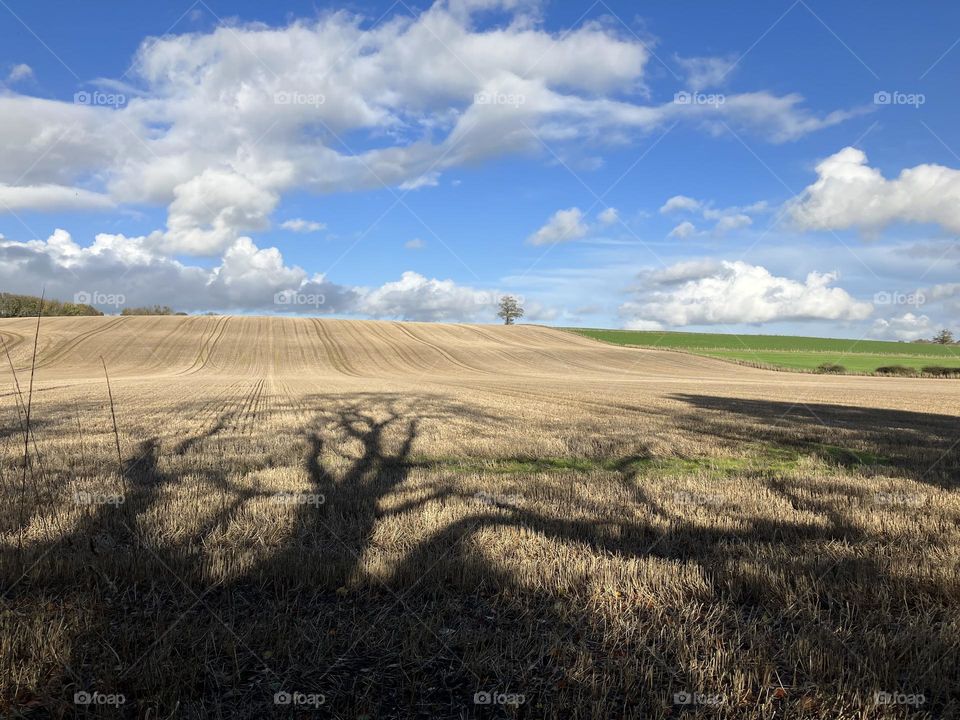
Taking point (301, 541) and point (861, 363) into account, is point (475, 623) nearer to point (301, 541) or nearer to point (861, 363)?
point (301, 541)

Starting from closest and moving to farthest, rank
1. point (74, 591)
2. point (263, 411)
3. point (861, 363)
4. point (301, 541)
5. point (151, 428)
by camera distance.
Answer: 1. point (74, 591)
2. point (301, 541)
3. point (151, 428)
4. point (263, 411)
5. point (861, 363)

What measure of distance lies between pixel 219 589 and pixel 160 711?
1708 mm

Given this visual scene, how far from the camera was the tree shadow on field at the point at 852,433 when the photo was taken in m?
12.1

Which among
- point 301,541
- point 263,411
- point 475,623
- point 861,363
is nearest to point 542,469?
point 301,541

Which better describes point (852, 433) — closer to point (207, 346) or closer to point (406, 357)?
point (406, 357)

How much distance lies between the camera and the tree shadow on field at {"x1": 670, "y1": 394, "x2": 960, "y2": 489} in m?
12.1

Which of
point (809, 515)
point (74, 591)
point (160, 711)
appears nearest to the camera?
point (160, 711)

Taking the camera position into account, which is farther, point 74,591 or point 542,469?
point 542,469

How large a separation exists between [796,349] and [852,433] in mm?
104897

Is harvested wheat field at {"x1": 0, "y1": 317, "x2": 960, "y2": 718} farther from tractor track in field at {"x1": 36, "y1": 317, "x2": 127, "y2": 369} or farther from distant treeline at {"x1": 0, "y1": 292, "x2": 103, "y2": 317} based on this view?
distant treeline at {"x1": 0, "y1": 292, "x2": 103, "y2": 317}

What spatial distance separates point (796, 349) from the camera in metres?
109

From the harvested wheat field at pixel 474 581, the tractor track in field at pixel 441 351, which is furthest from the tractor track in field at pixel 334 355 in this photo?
the harvested wheat field at pixel 474 581

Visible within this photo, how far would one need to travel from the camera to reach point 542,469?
1129 cm

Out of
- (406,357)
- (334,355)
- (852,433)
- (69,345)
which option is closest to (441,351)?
(406,357)
